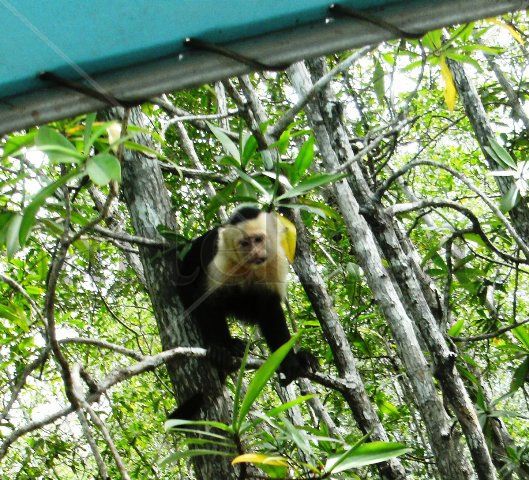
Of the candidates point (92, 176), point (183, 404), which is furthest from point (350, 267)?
point (92, 176)

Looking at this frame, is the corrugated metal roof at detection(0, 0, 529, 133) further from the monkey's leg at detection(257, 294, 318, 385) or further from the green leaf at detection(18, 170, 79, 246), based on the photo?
the monkey's leg at detection(257, 294, 318, 385)

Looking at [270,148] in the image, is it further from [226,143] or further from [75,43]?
[75,43]

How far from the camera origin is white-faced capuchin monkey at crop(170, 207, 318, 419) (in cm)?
274

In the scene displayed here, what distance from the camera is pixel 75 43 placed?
805 millimetres

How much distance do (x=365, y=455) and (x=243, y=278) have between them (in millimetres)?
1554

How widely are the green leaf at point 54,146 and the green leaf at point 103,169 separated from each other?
55mm

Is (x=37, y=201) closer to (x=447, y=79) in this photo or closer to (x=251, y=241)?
(x=251, y=241)

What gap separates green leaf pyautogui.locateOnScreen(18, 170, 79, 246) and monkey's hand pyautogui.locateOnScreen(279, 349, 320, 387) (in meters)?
1.49

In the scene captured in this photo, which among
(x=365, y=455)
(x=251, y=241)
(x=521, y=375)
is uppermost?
(x=251, y=241)

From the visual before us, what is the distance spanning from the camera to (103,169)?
3.61 ft

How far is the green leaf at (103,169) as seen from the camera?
1061 millimetres

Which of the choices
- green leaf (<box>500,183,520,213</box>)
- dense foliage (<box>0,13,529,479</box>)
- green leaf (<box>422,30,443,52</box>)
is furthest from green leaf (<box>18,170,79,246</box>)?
green leaf (<box>500,183,520,213</box>)

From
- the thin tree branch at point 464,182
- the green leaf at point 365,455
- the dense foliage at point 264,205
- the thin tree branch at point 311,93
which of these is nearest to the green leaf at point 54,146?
the dense foliage at point 264,205

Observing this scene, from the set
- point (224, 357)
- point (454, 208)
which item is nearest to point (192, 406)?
point (224, 357)
